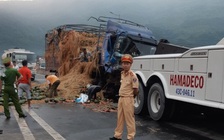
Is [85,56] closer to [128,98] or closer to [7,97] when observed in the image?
[7,97]

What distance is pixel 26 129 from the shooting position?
7262 millimetres

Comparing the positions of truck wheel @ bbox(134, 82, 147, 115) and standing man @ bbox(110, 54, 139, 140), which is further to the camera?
truck wheel @ bbox(134, 82, 147, 115)

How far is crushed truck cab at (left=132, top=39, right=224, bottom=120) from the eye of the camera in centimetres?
643

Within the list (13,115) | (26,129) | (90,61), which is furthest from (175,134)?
(90,61)

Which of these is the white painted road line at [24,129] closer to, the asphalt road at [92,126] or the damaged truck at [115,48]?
the asphalt road at [92,126]

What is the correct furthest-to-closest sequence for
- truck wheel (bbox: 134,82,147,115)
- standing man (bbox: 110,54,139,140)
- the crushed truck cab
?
truck wheel (bbox: 134,82,147,115)
the crushed truck cab
standing man (bbox: 110,54,139,140)

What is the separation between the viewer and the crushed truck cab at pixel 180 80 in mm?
6426

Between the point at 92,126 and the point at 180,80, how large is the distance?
2.38 meters

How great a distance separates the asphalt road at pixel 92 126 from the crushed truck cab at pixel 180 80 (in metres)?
0.51

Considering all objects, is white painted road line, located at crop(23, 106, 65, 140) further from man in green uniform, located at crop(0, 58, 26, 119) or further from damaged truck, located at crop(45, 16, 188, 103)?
damaged truck, located at crop(45, 16, 188, 103)

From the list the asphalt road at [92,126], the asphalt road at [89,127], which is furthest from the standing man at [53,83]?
the asphalt road at [89,127]

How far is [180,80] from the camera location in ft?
24.6

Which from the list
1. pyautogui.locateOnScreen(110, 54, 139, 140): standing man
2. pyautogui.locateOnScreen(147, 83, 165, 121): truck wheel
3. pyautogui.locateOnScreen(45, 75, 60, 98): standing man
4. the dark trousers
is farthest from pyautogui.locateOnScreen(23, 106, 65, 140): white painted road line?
pyautogui.locateOnScreen(45, 75, 60, 98): standing man

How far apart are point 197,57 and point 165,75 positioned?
134 cm
